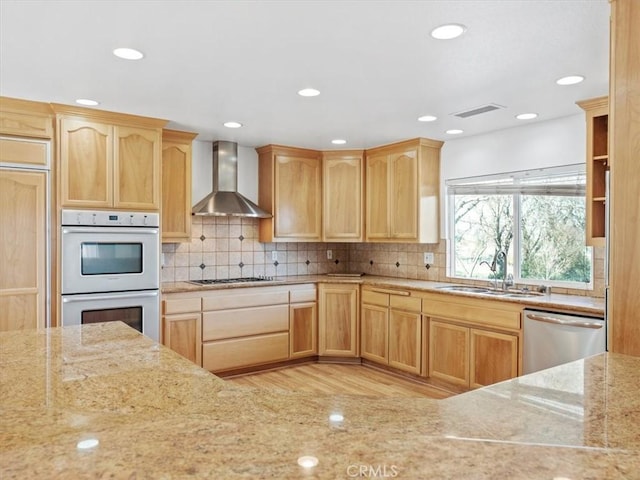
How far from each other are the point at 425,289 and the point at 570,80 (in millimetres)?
1981

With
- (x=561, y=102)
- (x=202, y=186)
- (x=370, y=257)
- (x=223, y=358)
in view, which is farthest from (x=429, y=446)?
(x=370, y=257)

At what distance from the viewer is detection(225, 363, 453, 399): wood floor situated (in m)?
3.99

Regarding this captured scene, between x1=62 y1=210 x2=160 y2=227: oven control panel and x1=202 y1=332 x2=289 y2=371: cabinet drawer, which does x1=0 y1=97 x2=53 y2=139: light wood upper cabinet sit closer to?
x1=62 y1=210 x2=160 y2=227: oven control panel

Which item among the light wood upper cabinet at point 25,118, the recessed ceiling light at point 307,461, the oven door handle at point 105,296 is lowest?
the oven door handle at point 105,296

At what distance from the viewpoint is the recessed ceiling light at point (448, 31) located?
6.88 ft

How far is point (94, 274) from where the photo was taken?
11.5ft

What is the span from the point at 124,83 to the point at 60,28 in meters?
0.75

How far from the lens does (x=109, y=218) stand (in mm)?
3537

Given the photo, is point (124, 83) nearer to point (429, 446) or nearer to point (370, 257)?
point (429, 446)

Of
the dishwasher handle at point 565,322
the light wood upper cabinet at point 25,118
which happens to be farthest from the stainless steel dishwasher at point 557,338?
the light wood upper cabinet at point 25,118

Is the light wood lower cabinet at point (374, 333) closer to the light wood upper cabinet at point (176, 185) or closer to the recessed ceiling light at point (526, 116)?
the light wood upper cabinet at point (176, 185)

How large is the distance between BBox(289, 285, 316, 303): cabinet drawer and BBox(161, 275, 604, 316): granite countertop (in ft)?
0.24

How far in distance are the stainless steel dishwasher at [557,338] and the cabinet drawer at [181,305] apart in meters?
2.65

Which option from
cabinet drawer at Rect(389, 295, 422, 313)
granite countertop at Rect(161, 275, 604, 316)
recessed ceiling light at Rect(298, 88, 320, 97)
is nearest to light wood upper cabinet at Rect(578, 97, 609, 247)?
granite countertop at Rect(161, 275, 604, 316)
